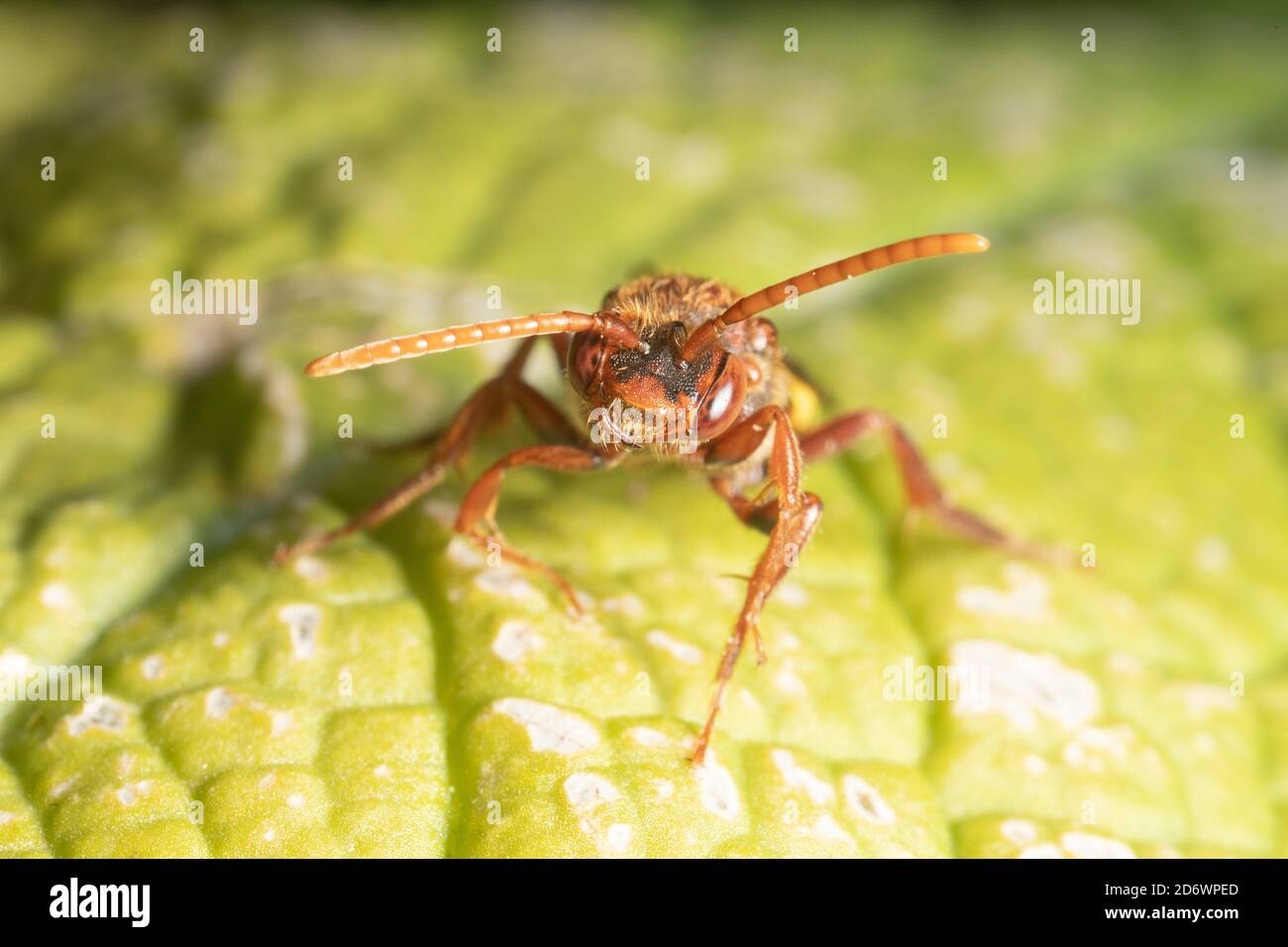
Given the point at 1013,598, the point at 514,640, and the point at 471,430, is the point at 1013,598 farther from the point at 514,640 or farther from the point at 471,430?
the point at 471,430

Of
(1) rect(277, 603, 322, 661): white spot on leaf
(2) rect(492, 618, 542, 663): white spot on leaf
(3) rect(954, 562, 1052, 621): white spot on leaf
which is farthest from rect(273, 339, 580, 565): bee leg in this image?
(3) rect(954, 562, 1052, 621): white spot on leaf

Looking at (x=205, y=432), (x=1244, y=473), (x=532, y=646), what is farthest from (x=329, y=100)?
(x=1244, y=473)

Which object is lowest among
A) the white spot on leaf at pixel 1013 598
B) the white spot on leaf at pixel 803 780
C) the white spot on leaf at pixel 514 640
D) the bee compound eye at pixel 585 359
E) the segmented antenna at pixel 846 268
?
the white spot on leaf at pixel 803 780

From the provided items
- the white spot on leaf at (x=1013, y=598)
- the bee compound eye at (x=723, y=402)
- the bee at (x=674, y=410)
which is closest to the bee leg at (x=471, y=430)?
the bee at (x=674, y=410)

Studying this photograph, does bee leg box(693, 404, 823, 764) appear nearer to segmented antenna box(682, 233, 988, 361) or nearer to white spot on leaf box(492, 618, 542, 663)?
segmented antenna box(682, 233, 988, 361)

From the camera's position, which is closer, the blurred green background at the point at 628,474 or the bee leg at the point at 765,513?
the blurred green background at the point at 628,474

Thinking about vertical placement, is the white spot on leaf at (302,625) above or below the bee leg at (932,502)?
below

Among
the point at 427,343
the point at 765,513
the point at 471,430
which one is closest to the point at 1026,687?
the point at 765,513

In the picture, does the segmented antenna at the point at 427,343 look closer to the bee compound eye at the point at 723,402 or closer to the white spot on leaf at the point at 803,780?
the bee compound eye at the point at 723,402
